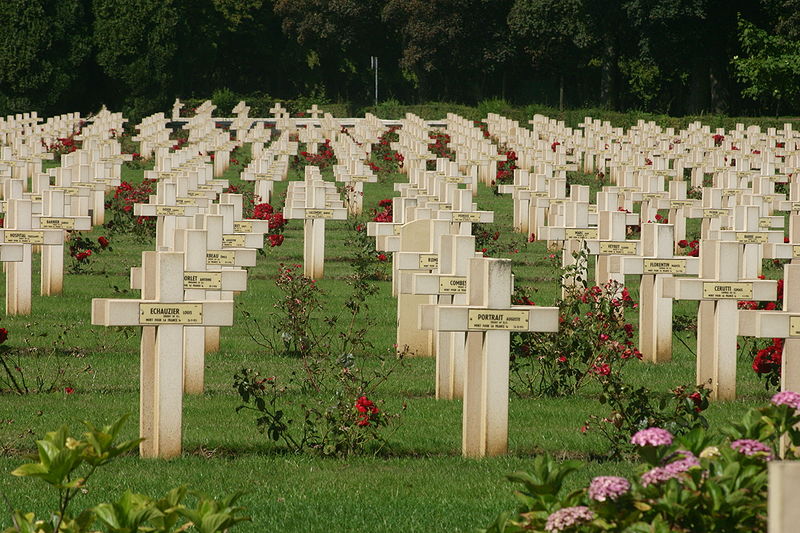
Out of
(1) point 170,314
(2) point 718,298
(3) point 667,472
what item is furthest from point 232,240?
(3) point 667,472

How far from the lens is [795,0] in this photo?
162 feet

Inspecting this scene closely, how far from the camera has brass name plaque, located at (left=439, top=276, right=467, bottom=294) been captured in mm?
10062

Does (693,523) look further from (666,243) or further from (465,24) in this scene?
(465,24)

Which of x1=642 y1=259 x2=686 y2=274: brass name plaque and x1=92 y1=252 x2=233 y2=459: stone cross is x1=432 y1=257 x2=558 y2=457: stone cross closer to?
x1=92 y1=252 x2=233 y2=459: stone cross

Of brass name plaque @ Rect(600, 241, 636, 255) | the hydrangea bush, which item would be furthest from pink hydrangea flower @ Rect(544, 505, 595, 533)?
brass name plaque @ Rect(600, 241, 636, 255)

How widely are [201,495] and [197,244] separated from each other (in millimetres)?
5835

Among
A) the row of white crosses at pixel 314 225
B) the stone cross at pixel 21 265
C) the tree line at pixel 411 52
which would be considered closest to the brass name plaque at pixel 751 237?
the row of white crosses at pixel 314 225

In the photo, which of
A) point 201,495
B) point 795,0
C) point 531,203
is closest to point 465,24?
point 795,0

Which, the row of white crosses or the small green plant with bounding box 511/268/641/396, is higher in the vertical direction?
the row of white crosses

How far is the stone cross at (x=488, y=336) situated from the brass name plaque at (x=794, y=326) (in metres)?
1.24

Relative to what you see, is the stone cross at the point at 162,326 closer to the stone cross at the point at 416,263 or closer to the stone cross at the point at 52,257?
the stone cross at the point at 416,263

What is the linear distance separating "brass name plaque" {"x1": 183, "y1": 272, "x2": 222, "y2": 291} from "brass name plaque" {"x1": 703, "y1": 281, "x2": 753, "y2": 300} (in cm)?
311

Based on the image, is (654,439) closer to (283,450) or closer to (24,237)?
(283,450)

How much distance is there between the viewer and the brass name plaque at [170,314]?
831 centimetres
